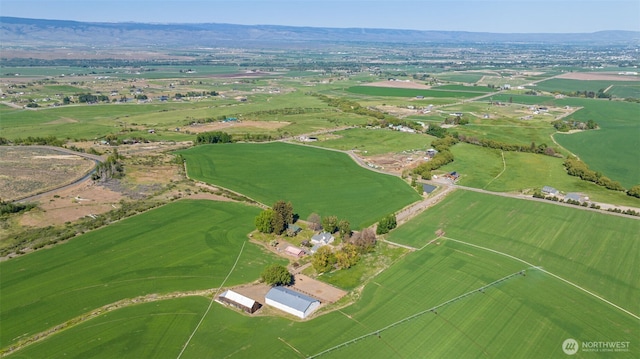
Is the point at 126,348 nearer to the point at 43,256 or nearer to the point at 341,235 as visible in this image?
the point at 43,256

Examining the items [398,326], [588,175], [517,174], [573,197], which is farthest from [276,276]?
[588,175]

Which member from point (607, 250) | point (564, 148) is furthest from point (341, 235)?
point (564, 148)

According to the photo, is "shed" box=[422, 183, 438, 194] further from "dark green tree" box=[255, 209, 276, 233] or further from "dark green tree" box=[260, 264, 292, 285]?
"dark green tree" box=[260, 264, 292, 285]

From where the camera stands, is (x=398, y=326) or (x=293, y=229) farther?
(x=293, y=229)

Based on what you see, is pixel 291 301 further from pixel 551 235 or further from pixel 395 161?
pixel 395 161

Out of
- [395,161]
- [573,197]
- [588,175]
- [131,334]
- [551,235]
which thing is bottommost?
[395,161]

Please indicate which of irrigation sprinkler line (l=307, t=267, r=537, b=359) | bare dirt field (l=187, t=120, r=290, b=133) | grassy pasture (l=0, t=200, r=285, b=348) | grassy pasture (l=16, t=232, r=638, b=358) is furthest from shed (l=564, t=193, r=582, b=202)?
bare dirt field (l=187, t=120, r=290, b=133)

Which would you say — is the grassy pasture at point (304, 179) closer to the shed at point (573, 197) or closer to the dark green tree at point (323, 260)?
the dark green tree at point (323, 260)
